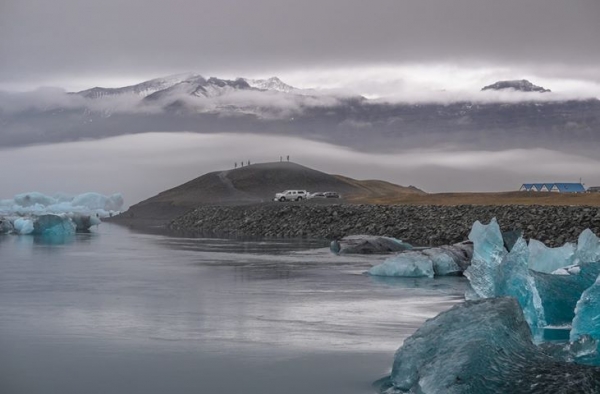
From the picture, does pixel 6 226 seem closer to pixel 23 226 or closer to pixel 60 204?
pixel 23 226

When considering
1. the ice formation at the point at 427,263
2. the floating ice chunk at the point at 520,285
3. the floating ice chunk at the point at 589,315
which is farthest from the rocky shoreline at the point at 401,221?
the floating ice chunk at the point at 589,315

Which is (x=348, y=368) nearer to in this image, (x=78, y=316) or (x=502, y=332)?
(x=502, y=332)

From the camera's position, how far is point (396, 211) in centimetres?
5706

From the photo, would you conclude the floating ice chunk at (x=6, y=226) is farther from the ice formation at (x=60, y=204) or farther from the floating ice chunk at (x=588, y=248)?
the floating ice chunk at (x=588, y=248)

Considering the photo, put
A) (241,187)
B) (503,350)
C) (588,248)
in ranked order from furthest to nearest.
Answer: (241,187) < (588,248) < (503,350)

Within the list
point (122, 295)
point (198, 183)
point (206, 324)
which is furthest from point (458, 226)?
point (198, 183)

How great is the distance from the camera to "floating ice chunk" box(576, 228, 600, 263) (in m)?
19.2

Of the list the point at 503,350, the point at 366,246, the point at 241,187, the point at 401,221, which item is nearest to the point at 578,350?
the point at 503,350

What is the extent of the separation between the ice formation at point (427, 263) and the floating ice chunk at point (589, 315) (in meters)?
14.0

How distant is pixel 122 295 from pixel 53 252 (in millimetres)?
17464

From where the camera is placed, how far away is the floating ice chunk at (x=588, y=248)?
19.2m

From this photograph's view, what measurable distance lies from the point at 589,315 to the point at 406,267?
568 inches

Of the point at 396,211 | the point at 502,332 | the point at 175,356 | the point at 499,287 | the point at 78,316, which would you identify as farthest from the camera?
the point at 396,211

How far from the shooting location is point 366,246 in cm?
3850
